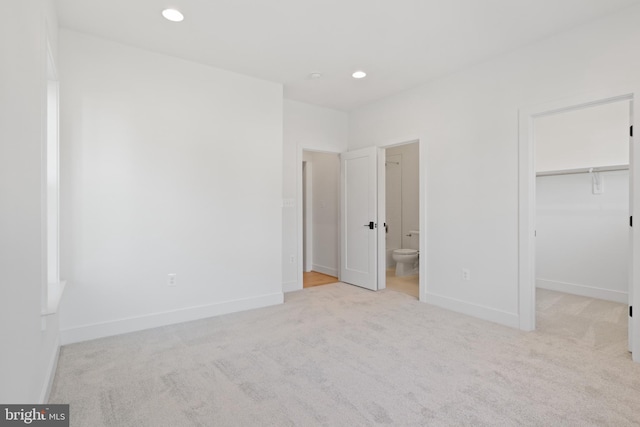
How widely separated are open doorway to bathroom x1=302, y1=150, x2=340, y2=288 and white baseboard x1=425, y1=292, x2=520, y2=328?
1777 mm

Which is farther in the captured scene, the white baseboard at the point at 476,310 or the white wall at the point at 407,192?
the white wall at the point at 407,192

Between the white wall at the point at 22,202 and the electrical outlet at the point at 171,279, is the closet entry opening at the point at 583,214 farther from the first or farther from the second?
the white wall at the point at 22,202

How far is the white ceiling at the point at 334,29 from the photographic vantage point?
8.46ft

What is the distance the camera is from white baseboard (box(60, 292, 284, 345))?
9.68 ft

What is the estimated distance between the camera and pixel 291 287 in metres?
4.76

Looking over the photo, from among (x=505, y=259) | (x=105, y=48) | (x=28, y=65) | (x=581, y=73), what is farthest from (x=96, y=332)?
(x=581, y=73)

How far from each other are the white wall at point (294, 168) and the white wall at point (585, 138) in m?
3.08

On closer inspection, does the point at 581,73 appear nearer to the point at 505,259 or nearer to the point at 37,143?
the point at 505,259

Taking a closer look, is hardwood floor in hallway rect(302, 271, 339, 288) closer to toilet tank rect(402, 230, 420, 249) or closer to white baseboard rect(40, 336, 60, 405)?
toilet tank rect(402, 230, 420, 249)

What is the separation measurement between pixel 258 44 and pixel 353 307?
301 centimetres

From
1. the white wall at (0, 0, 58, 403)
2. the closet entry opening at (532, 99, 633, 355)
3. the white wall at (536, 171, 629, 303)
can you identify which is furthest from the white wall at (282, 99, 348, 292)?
the white wall at (536, 171, 629, 303)

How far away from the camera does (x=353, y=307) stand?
3949mm

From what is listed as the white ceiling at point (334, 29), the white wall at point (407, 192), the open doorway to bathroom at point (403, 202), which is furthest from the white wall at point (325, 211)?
the white ceiling at point (334, 29)

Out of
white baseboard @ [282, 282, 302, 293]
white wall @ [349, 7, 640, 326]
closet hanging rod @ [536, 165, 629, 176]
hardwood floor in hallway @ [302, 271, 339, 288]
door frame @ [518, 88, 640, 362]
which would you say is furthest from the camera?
hardwood floor in hallway @ [302, 271, 339, 288]
